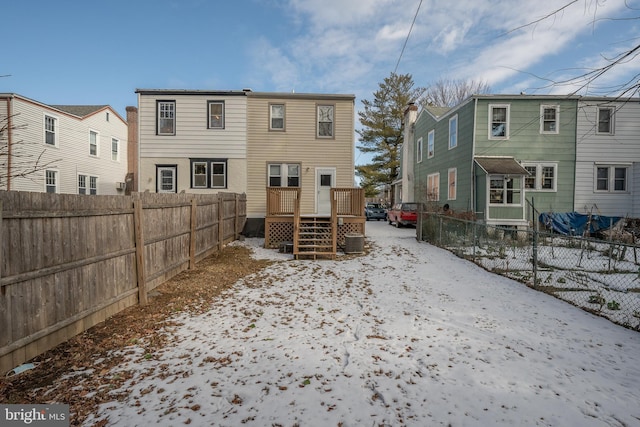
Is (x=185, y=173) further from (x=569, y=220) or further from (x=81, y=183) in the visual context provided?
(x=569, y=220)

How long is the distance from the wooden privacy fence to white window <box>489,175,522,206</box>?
13861mm

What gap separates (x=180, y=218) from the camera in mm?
7102

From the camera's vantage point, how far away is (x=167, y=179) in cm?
1362

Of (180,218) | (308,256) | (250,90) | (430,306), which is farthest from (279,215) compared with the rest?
(430,306)

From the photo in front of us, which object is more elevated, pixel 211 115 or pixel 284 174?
pixel 211 115

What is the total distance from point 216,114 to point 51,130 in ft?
37.6

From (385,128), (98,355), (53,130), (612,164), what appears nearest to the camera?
(98,355)

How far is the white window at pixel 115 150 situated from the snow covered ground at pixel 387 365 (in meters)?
22.5

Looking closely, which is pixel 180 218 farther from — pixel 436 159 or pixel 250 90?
pixel 436 159

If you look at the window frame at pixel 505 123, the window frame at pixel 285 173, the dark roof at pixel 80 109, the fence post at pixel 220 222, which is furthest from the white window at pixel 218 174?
the window frame at pixel 505 123

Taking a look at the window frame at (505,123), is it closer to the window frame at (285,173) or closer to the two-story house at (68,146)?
the window frame at (285,173)

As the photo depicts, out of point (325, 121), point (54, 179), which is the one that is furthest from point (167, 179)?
point (54, 179)

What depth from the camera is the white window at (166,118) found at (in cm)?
1344

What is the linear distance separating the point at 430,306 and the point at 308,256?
507cm
